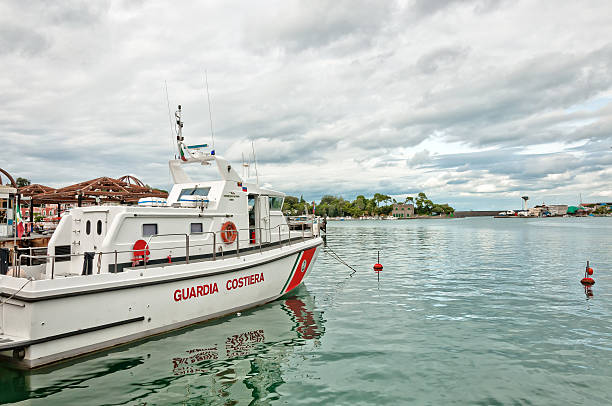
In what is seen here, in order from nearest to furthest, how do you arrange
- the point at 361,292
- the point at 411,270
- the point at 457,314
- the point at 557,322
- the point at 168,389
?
the point at 168,389 → the point at 557,322 → the point at 457,314 → the point at 361,292 → the point at 411,270

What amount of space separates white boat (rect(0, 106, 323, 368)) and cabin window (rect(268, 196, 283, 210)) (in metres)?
0.04

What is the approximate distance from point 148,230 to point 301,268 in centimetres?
525

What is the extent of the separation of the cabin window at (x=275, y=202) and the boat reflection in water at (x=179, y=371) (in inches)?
176

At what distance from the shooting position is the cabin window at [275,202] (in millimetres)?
12058

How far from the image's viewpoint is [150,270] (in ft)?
25.1

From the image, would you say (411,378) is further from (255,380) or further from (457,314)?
(457,314)

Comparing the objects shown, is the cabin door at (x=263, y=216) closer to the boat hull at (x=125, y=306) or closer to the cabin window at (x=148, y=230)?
the boat hull at (x=125, y=306)

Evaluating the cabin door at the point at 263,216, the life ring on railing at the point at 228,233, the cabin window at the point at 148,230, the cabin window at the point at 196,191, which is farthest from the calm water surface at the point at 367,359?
the cabin window at the point at 196,191

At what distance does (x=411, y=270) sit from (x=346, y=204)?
534ft

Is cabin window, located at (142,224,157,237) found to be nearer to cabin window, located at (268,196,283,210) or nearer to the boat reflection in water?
the boat reflection in water

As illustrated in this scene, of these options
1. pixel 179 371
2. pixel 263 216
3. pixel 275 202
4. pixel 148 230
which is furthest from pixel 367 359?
pixel 275 202

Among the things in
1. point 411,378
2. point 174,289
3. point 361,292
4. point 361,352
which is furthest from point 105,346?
point 361,292

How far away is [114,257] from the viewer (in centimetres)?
798

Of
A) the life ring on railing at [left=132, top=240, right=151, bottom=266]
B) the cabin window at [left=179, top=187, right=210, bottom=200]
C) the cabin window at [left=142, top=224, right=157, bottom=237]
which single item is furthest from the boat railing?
the cabin window at [left=179, top=187, right=210, bottom=200]
